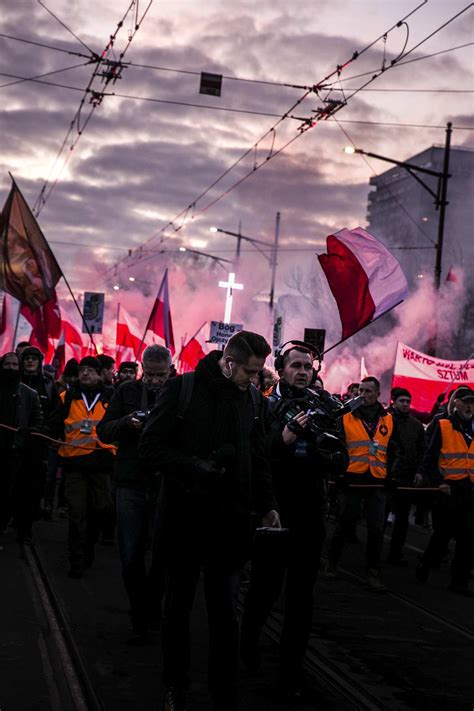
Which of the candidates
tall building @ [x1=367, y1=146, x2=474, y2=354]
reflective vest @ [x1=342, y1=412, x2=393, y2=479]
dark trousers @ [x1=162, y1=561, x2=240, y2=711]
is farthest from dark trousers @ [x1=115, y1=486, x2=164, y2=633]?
tall building @ [x1=367, y1=146, x2=474, y2=354]

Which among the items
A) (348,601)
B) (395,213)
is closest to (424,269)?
(395,213)

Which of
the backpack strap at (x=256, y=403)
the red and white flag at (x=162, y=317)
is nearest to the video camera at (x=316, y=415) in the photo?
the backpack strap at (x=256, y=403)

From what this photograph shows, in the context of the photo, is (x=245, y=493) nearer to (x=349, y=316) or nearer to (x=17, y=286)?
(x=349, y=316)

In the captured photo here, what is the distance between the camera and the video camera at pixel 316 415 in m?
6.10

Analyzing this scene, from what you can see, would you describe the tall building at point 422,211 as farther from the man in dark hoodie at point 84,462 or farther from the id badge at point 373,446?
the man in dark hoodie at point 84,462

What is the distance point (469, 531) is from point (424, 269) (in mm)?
76001

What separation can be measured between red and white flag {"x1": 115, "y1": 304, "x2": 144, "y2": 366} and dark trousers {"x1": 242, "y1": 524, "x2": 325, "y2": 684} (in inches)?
742

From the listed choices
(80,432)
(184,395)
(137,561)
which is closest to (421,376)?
(80,432)

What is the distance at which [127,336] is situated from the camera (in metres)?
25.8

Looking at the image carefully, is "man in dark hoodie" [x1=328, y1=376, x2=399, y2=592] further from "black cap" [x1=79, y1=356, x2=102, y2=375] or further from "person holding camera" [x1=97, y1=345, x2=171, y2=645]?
"person holding camera" [x1=97, y1=345, x2=171, y2=645]

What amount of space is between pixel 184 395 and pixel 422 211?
420 feet

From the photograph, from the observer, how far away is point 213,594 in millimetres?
4898

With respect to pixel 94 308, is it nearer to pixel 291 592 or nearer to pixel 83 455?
pixel 83 455

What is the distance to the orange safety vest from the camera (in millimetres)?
9438
